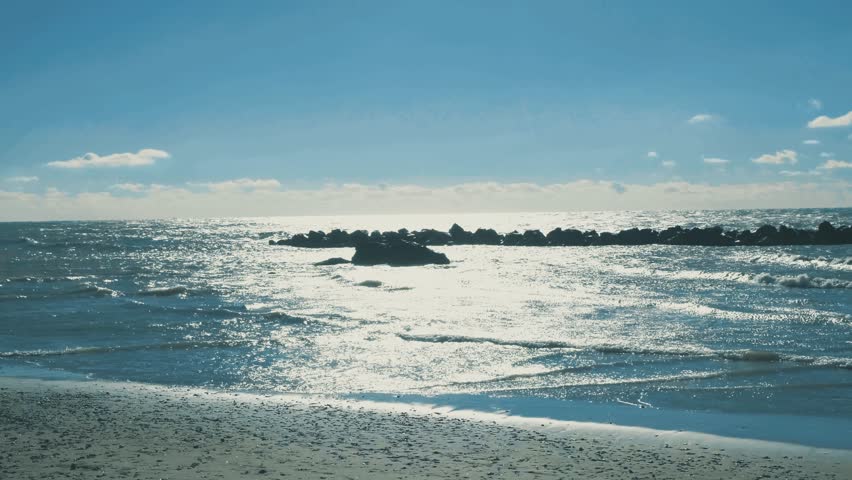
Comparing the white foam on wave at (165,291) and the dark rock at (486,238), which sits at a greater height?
→ the dark rock at (486,238)

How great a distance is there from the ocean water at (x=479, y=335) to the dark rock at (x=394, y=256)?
33.6 feet

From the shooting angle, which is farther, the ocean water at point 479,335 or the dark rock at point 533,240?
the dark rock at point 533,240

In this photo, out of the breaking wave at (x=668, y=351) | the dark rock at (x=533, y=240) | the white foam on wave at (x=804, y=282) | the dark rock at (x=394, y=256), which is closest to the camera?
the breaking wave at (x=668, y=351)

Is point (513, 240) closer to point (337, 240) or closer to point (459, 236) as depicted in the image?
point (459, 236)

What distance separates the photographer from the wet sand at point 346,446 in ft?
26.2

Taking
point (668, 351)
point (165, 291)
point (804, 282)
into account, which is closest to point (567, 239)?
point (804, 282)

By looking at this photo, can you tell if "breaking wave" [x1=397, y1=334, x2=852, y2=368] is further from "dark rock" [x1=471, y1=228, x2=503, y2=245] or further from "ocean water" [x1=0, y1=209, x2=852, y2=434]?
"dark rock" [x1=471, y1=228, x2=503, y2=245]

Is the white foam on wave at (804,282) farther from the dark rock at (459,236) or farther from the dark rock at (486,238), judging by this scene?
the dark rock at (459,236)

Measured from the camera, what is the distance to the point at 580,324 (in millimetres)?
20781

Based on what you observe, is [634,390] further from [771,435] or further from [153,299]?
[153,299]

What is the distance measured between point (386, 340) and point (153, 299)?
657 inches

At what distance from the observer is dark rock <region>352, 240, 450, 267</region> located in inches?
2004

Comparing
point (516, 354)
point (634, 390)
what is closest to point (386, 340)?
point (516, 354)

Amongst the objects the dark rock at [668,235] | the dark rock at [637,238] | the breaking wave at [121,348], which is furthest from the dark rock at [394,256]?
the breaking wave at [121,348]
